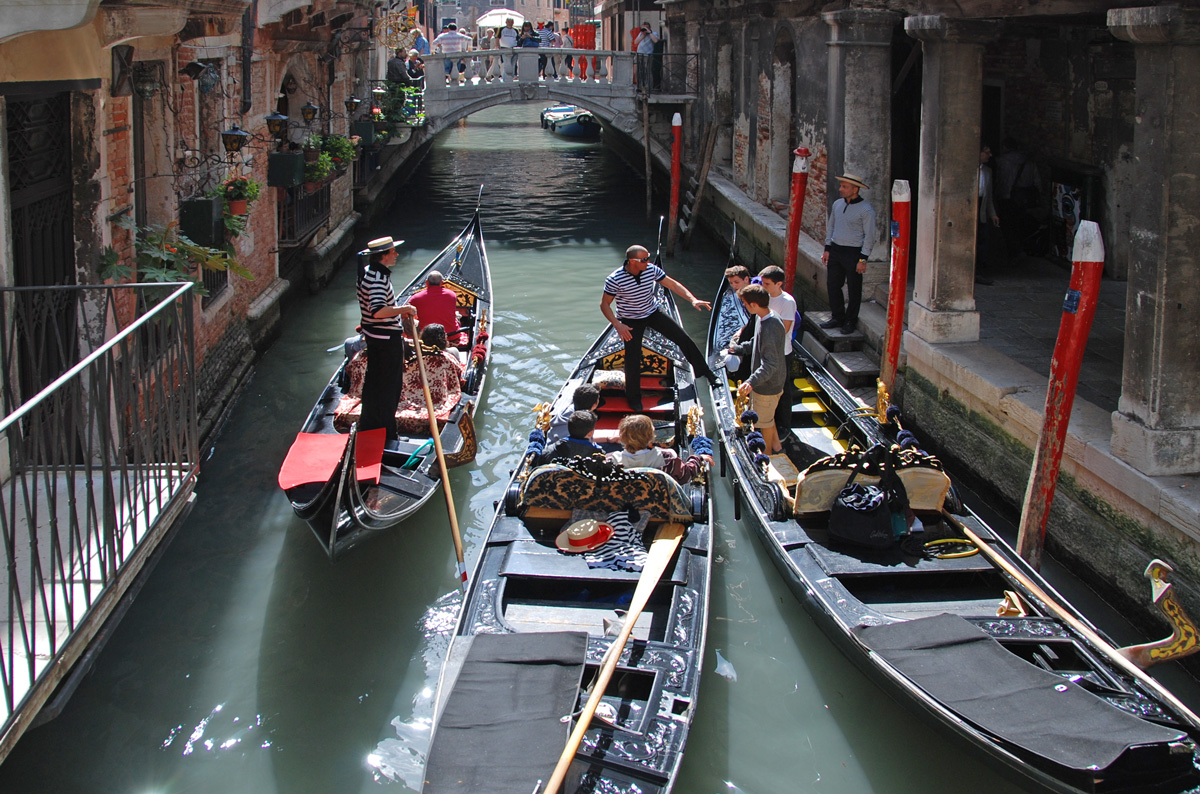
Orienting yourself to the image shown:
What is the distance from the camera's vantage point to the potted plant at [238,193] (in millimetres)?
5172

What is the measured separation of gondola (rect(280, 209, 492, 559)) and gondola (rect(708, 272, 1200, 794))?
1.23 meters

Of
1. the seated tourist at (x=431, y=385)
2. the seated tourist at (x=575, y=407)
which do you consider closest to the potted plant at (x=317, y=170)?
the seated tourist at (x=431, y=385)

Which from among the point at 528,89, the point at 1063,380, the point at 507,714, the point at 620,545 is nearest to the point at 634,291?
the point at 620,545

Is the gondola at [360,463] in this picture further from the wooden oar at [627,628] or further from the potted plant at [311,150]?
the potted plant at [311,150]

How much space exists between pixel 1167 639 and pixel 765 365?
1.75 m

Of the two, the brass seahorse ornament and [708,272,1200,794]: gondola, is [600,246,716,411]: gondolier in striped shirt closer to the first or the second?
[708,272,1200,794]: gondola

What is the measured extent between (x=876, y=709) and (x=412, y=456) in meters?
2.09

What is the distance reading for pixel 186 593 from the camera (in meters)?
3.93

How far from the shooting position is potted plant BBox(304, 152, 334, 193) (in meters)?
7.28

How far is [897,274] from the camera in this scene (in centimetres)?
499

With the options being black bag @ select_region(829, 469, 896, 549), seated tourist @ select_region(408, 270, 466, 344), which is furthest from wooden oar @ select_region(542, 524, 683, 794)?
seated tourist @ select_region(408, 270, 466, 344)

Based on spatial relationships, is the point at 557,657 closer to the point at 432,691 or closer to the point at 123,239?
the point at 432,691

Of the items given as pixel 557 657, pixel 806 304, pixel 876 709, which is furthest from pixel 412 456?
pixel 806 304

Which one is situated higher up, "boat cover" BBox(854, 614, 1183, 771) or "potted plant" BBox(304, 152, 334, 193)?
"potted plant" BBox(304, 152, 334, 193)
